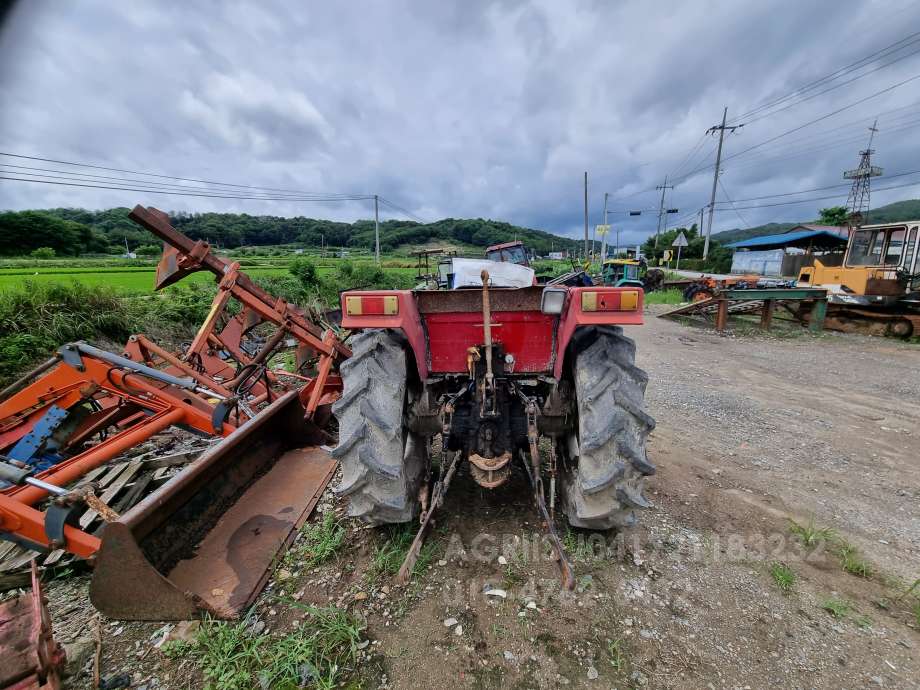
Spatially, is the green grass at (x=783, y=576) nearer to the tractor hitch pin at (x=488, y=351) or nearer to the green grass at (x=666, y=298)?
the tractor hitch pin at (x=488, y=351)

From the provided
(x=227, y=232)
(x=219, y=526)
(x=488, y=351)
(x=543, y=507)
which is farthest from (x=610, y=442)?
(x=227, y=232)

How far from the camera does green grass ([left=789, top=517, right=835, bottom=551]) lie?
8.07 feet

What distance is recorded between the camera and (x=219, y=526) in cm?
233

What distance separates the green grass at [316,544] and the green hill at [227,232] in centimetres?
3029

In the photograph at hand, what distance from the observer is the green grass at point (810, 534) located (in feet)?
8.07

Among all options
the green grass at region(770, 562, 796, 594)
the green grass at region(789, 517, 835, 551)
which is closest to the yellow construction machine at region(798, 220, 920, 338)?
the green grass at region(789, 517, 835, 551)

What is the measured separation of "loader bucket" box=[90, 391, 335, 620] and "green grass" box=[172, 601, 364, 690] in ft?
0.38

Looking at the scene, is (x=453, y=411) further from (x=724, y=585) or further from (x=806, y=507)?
(x=806, y=507)

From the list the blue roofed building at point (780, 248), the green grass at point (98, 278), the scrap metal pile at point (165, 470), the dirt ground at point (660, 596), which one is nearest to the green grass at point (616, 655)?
the dirt ground at point (660, 596)

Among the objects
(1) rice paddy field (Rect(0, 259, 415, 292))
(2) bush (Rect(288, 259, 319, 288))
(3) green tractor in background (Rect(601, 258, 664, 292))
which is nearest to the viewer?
(1) rice paddy field (Rect(0, 259, 415, 292))

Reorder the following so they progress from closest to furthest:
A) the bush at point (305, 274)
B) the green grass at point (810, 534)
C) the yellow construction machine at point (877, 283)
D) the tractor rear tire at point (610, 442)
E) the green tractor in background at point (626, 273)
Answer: the tractor rear tire at point (610, 442) < the green grass at point (810, 534) < the yellow construction machine at point (877, 283) < the bush at point (305, 274) < the green tractor in background at point (626, 273)

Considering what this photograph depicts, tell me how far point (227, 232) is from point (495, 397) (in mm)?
58416

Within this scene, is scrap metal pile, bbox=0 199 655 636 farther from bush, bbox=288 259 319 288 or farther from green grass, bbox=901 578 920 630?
Result: bush, bbox=288 259 319 288

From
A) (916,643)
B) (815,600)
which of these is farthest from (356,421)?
(916,643)
